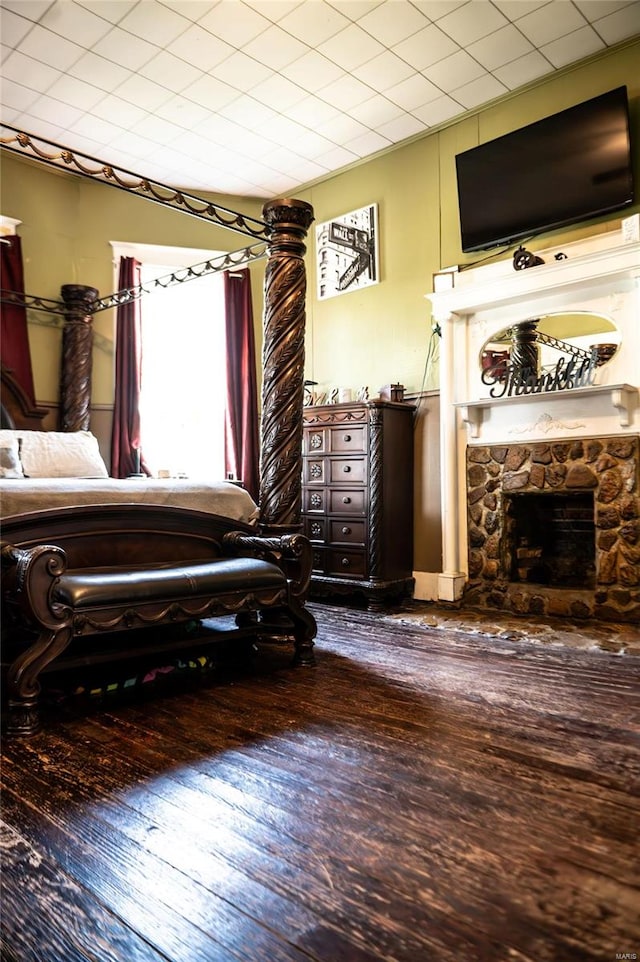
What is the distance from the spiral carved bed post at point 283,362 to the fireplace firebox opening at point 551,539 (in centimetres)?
191

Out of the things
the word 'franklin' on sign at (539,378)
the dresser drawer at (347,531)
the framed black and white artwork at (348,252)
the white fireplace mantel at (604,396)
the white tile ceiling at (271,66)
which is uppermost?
the white tile ceiling at (271,66)

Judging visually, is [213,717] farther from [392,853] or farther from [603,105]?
[603,105]

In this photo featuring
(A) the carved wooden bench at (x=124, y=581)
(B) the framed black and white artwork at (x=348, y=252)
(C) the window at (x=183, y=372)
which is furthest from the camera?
(C) the window at (x=183, y=372)

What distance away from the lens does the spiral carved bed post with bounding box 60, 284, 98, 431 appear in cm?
511

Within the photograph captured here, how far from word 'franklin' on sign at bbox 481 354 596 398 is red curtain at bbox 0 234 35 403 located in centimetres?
352

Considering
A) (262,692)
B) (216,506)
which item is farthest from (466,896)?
(216,506)

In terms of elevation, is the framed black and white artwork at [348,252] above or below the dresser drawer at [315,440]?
above

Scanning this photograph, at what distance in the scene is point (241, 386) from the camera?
584 centimetres

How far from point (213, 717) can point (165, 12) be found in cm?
380

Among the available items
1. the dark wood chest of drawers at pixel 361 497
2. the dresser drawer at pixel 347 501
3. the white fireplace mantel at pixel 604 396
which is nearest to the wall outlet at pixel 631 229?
the white fireplace mantel at pixel 604 396

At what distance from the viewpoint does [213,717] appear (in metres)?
2.26

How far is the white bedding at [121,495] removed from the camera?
265 centimetres

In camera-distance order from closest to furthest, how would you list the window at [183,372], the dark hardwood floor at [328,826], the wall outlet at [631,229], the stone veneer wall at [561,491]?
the dark hardwood floor at [328,826] < the wall outlet at [631,229] < the stone veneer wall at [561,491] < the window at [183,372]

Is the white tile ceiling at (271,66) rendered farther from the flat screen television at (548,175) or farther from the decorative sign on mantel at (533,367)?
the decorative sign on mantel at (533,367)
